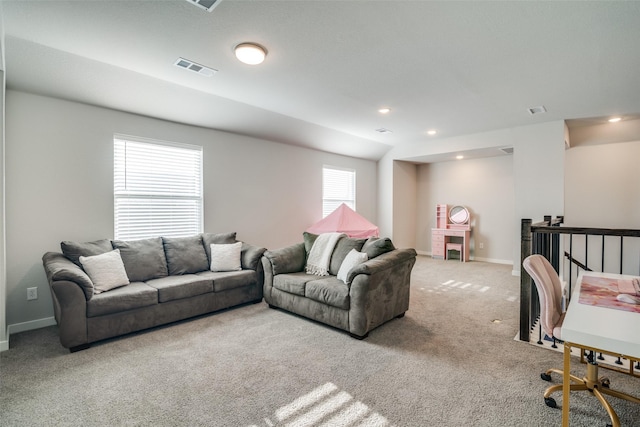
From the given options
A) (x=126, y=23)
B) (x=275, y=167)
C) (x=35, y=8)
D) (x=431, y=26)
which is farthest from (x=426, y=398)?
(x=275, y=167)

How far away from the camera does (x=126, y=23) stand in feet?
7.82

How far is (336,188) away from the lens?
6.91 metres

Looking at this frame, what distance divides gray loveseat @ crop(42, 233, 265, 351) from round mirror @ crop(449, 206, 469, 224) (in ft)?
17.1

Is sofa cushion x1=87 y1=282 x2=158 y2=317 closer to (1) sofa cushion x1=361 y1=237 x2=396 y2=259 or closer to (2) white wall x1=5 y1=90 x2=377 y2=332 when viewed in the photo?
(2) white wall x1=5 y1=90 x2=377 y2=332

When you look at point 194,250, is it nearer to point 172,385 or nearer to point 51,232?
point 51,232

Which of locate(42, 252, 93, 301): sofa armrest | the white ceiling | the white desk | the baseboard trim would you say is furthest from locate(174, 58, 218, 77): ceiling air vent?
the white desk

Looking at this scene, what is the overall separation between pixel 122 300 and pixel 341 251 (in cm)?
230

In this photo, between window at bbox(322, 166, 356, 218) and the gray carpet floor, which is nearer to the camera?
→ the gray carpet floor

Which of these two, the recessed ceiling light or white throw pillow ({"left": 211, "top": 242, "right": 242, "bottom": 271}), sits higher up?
the recessed ceiling light

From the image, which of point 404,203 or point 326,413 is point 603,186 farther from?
point 326,413

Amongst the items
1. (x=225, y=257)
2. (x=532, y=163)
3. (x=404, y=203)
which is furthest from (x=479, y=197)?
(x=225, y=257)

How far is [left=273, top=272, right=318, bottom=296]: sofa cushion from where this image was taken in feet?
11.3

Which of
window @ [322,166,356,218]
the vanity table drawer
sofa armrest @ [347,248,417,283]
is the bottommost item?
the vanity table drawer

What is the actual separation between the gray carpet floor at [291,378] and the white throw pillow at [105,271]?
539 mm
